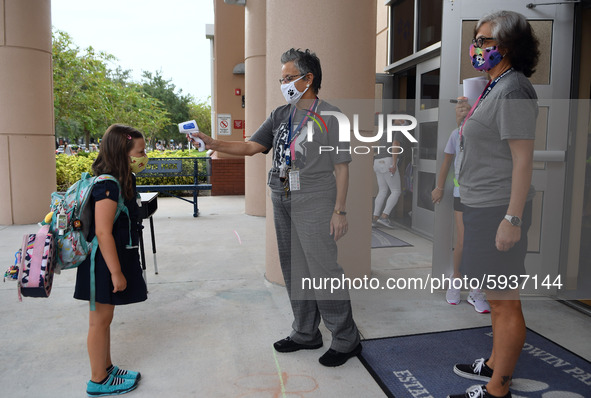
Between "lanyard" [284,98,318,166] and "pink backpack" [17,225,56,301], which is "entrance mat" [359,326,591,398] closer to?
"lanyard" [284,98,318,166]

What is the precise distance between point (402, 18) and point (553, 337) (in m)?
6.07

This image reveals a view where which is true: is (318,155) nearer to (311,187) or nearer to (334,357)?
(311,187)

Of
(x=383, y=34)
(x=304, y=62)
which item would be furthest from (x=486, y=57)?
(x=383, y=34)

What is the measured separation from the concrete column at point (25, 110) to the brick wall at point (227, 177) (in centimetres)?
466

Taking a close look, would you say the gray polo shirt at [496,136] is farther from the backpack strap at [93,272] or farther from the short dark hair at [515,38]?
the backpack strap at [93,272]

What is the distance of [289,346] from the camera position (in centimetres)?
309

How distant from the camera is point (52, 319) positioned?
3645mm

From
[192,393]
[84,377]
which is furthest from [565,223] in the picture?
[84,377]

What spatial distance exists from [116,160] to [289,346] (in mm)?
1590

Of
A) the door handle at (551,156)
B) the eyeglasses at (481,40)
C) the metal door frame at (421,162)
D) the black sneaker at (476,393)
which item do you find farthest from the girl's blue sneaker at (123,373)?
the metal door frame at (421,162)

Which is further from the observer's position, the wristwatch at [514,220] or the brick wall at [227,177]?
the brick wall at [227,177]

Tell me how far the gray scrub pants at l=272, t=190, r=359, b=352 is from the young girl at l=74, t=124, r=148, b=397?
2.88 ft

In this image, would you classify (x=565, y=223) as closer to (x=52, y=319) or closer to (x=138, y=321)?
(x=138, y=321)

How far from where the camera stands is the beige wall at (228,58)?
1278 centimetres
